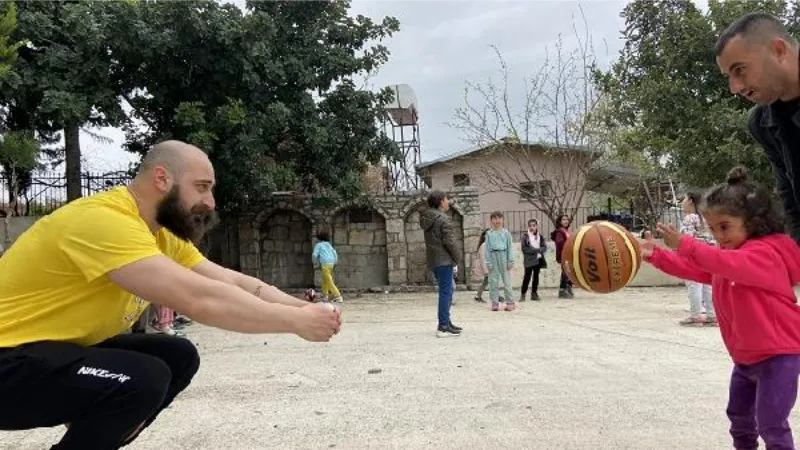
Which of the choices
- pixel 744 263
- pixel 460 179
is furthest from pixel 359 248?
pixel 744 263

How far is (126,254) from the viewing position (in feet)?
8.14

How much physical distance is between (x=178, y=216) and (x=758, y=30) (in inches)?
95.8

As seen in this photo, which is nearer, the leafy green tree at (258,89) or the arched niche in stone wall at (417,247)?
the leafy green tree at (258,89)

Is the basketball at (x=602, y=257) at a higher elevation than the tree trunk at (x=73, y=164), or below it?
below

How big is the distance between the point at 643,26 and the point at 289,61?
869 centimetres

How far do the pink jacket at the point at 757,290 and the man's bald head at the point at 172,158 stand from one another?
2.36 m

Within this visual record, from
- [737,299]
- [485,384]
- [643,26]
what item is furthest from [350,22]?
[737,299]

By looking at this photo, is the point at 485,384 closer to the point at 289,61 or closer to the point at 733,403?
the point at 733,403

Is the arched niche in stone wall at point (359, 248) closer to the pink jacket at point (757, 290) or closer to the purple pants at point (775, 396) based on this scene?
the pink jacket at point (757, 290)

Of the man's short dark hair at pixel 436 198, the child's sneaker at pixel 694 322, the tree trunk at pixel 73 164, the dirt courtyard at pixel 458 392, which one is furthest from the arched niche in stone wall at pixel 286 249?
the child's sneaker at pixel 694 322

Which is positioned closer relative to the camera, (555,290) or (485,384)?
(485,384)

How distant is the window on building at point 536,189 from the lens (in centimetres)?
2097

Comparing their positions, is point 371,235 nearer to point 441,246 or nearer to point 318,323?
point 441,246

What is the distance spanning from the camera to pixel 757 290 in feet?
10.9
